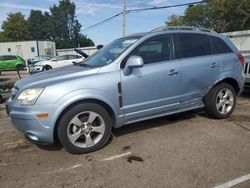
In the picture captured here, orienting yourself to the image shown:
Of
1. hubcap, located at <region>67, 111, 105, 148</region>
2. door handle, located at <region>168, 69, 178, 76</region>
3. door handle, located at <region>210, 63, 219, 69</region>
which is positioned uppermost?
door handle, located at <region>210, 63, 219, 69</region>

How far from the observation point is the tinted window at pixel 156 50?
4.48 metres

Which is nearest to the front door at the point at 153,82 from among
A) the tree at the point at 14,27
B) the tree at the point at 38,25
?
the tree at the point at 14,27

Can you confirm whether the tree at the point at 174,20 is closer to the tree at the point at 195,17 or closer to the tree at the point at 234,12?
the tree at the point at 195,17

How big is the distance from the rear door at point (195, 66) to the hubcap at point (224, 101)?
A: 0.41m

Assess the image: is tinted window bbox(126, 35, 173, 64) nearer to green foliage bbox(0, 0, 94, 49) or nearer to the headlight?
the headlight

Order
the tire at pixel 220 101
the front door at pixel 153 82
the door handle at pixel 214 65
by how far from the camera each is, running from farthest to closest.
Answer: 1. the tire at pixel 220 101
2. the door handle at pixel 214 65
3. the front door at pixel 153 82

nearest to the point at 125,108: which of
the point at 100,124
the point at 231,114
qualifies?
the point at 100,124

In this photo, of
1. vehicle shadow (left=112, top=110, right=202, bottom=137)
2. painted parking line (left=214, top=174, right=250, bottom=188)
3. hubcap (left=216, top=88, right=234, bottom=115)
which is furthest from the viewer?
hubcap (left=216, top=88, right=234, bottom=115)

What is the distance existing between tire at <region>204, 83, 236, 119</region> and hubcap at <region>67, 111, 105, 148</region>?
7.46 ft

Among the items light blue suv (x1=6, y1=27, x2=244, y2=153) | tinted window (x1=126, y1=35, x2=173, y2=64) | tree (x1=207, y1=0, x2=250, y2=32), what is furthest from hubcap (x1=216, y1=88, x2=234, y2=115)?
tree (x1=207, y1=0, x2=250, y2=32)

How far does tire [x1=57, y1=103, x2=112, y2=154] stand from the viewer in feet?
12.6

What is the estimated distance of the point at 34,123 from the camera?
12.3 ft

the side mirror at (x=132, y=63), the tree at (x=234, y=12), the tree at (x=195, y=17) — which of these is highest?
the tree at (x=195, y=17)

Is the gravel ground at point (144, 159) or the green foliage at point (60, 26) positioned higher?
the green foliage at point (60, 26)
